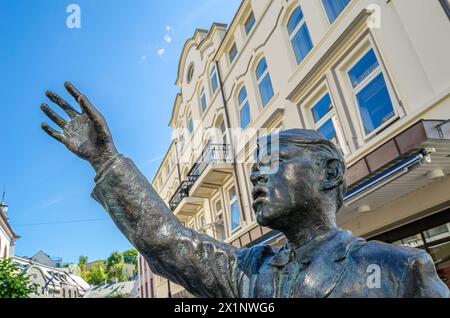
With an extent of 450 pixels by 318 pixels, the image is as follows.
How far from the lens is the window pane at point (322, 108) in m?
7.92

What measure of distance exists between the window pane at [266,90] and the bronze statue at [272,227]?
9.40m

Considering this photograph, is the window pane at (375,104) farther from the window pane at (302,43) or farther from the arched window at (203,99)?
the arched window at (203,99)

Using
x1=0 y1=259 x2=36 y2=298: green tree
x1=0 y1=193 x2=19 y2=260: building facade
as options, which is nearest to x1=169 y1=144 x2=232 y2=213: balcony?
x1=0 y1=259 x2=36 y2=298: green tree

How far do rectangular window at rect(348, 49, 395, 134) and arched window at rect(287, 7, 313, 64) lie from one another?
6.75ft

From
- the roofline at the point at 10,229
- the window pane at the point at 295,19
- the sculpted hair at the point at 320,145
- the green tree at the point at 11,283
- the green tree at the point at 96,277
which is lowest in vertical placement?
the sculpted hair at the point at 320,145

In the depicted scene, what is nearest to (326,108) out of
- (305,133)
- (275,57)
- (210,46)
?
(275,57)

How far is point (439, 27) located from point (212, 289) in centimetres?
568

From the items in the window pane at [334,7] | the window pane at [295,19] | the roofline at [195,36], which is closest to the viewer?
the window pane at [334,7]

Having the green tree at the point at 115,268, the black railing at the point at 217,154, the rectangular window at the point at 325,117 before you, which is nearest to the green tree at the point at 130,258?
the green tree at the point at 115,268

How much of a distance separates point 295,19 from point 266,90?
2297 millimetres

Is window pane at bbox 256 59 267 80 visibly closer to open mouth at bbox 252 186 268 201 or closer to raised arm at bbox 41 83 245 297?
raised arm at bbox 41 83 245 297

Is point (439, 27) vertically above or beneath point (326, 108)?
beneath

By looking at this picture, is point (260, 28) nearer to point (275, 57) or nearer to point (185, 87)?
point (275, 57)

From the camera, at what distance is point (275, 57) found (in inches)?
393
